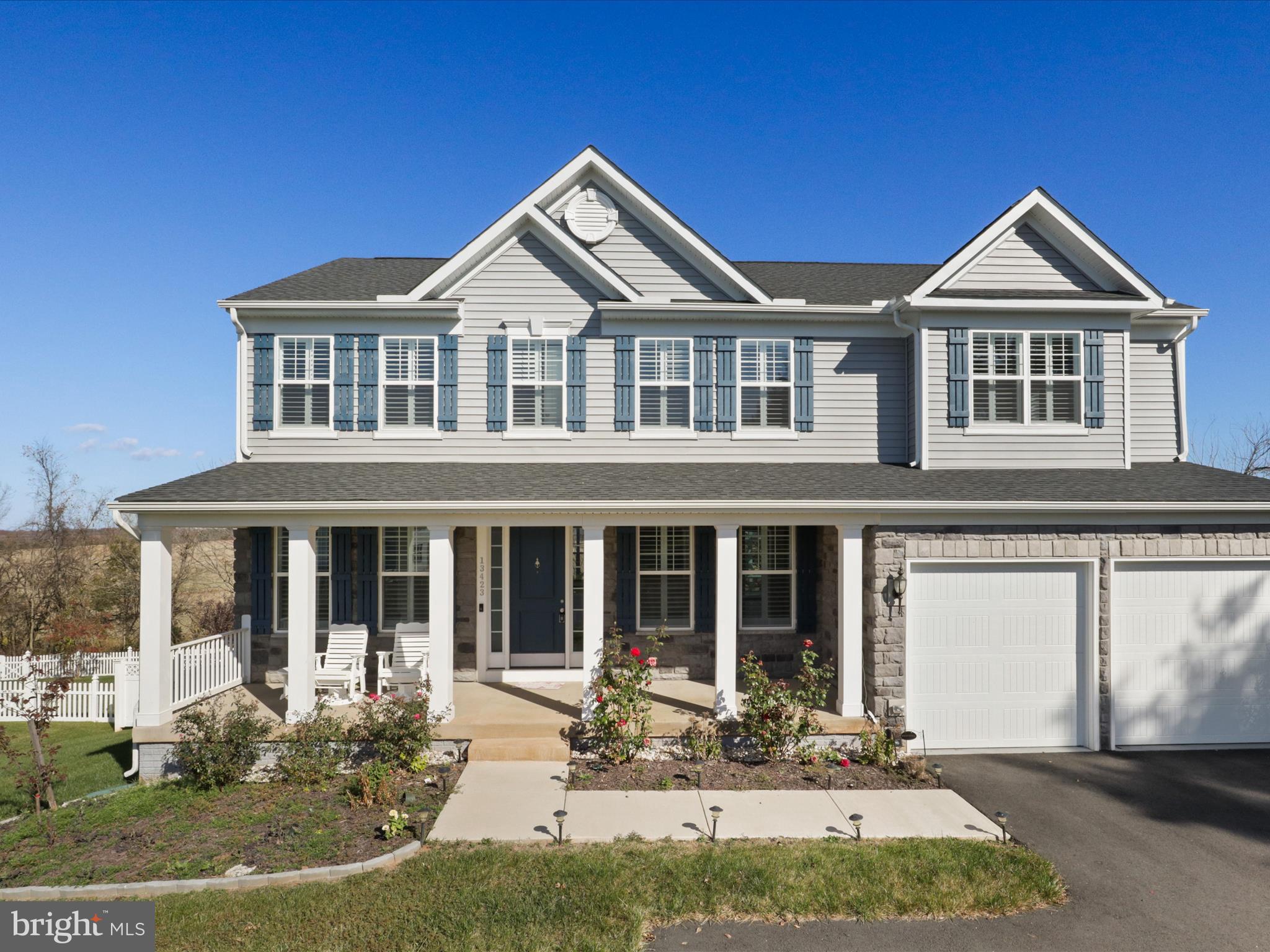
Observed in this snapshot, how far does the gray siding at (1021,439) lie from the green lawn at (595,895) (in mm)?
5967

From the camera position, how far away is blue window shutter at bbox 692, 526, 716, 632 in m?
11.7

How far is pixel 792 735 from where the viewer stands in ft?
29.6

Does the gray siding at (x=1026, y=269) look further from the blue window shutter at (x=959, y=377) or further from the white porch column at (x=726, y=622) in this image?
the white porch column at (x=726, y=622)

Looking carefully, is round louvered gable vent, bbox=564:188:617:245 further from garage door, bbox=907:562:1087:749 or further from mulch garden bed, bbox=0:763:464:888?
mulch garden bed, bbox=0:763:464:888

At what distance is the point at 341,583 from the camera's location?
11539 millimetres

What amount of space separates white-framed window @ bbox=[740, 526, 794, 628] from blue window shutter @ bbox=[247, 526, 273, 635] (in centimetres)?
763

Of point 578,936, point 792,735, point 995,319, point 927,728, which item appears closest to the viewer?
point 578,936

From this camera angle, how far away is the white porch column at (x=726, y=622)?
9.53 m

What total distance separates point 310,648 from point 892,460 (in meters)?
9.10

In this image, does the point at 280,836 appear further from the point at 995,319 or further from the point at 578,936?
the point at 995,319

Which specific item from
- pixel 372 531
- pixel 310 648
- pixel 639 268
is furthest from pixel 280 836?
pixel 639 268

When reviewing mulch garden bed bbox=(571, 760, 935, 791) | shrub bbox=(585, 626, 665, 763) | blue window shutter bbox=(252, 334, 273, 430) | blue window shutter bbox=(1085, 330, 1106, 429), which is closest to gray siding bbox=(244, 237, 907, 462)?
blue window shutter bbox=(252, 334, 273, 430)

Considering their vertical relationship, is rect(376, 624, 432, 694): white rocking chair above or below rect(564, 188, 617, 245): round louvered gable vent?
below

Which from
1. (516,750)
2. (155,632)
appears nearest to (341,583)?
Answer: (155,632)
